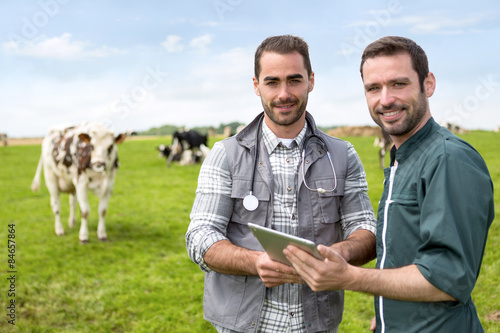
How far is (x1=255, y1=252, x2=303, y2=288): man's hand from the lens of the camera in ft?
7.02

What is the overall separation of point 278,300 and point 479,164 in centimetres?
134

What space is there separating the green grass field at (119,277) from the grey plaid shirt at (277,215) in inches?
124

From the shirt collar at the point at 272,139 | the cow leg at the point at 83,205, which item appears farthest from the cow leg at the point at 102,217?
the shirt collar at the point at 272,139

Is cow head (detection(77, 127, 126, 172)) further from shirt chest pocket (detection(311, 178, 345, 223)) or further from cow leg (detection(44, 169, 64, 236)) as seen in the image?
shirt chest pocket (detection(311, 178, 345, 223))

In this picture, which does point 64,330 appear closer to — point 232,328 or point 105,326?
point 105,326

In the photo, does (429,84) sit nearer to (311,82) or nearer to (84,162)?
(311,82)

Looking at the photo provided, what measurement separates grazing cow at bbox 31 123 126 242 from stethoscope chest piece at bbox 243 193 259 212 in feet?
23.1

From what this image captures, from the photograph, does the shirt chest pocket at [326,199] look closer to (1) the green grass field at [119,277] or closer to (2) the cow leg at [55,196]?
(1) the green grass field at [119,277]

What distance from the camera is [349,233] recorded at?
2654 millimetres

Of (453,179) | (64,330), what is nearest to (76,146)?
(64,330)

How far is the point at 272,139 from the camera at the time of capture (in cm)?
273

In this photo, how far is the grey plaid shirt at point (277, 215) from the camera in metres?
2.53

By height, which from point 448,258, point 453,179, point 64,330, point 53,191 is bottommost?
point 64,330

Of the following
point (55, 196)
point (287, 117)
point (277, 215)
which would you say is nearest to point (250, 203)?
point (277, 215)
